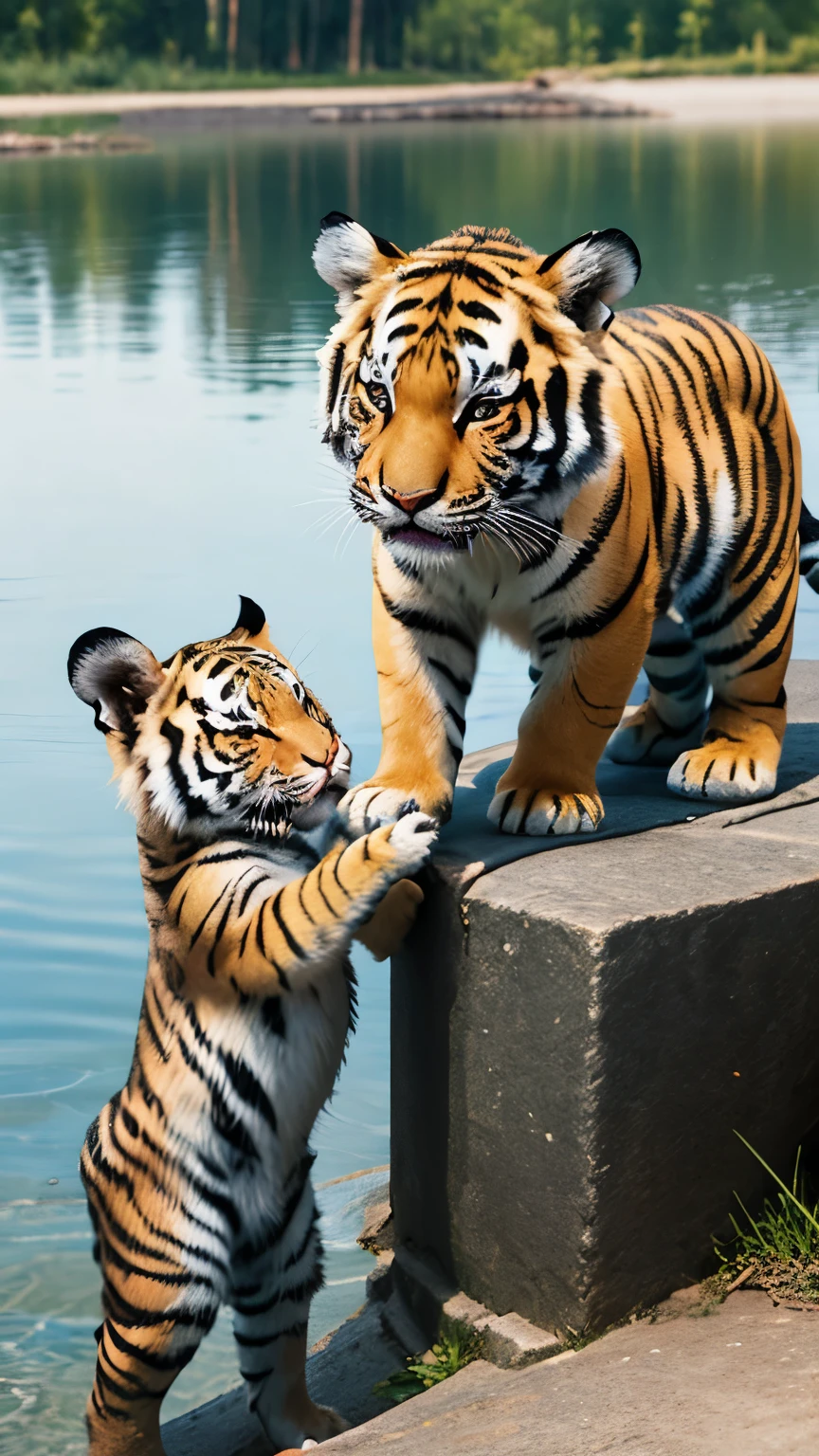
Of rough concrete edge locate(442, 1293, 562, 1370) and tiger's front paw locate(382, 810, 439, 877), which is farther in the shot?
rough concrete edge locate(442, 1293, 562, 1370)

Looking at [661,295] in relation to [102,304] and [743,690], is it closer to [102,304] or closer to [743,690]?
[102,304]

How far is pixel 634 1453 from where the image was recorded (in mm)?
2383

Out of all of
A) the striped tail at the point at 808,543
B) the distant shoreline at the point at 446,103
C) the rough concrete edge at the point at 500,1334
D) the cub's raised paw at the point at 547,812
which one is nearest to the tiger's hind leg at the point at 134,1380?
the rough concrete edge at the point at 500,1334

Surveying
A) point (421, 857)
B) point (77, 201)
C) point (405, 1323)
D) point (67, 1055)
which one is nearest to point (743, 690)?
point (421, 857)

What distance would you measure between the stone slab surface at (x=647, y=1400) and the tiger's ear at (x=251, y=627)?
4.06 feet

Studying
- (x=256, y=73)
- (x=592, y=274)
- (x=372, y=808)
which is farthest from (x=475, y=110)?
(x=372, y=808)

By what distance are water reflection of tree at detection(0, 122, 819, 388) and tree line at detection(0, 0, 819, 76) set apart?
17.3 metres

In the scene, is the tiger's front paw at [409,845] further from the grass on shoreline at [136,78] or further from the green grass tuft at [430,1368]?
the grass on shoreline at [136,78]

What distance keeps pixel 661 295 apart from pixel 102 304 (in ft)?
15.1

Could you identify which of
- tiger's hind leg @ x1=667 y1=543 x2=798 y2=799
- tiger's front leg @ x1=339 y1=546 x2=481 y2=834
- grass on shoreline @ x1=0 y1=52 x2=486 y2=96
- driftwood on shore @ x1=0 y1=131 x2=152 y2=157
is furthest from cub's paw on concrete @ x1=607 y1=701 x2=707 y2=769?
grass on shoreline @ x1=0 y1=52 x2=486 y2=96

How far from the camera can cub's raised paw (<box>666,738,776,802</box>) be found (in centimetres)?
319

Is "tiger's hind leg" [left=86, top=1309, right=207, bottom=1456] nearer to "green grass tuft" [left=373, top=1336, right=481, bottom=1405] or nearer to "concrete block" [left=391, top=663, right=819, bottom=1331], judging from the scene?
"green grass tuft" [left=373, top=1336, right=481, bottom=1405]

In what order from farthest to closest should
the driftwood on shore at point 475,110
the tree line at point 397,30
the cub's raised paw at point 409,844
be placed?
the tree line at point 397,30, the driftwood on shore at point 475,110, the cub's raised paw at point 409,844

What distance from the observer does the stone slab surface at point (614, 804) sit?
2.95 metres
